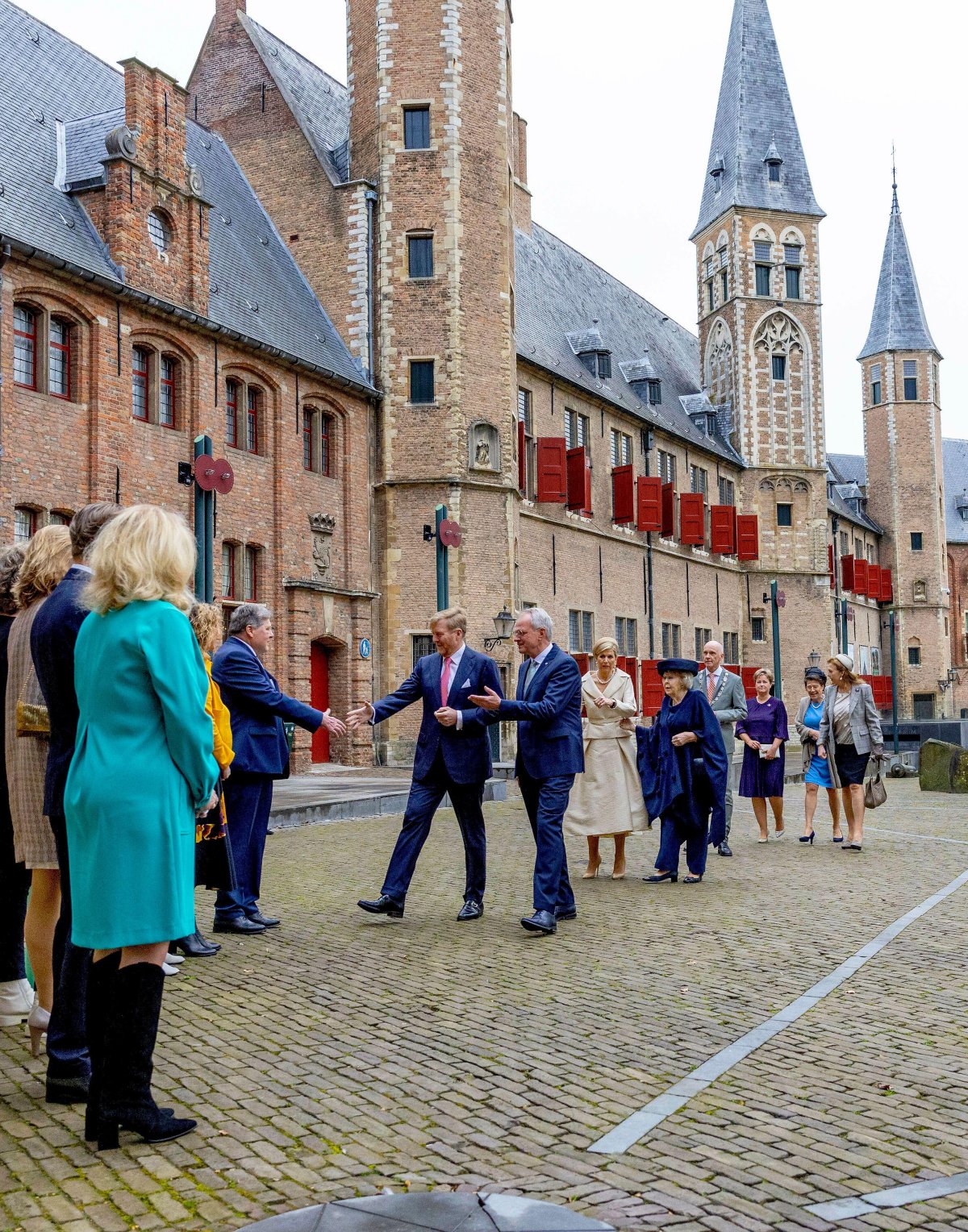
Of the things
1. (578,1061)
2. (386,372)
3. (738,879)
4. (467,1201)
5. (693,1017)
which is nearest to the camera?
(467,1201)

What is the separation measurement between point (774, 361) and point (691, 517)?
8.57 metres

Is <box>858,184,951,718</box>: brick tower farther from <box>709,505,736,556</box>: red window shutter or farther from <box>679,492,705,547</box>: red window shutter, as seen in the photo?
<box>679,492,705,547</box>: red window shutter

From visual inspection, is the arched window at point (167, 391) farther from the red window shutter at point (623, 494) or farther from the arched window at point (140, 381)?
the red window shutter at point (623, 494)

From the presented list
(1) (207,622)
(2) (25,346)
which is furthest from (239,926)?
(2) (25,346)

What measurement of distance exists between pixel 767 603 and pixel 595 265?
43.1ft

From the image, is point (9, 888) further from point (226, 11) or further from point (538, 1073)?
point (226, 11)

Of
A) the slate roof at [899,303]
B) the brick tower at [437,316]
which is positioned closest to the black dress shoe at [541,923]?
the brick tower at [437,316]

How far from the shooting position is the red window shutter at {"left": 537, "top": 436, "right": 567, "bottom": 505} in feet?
99.2

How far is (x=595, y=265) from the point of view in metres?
42.6

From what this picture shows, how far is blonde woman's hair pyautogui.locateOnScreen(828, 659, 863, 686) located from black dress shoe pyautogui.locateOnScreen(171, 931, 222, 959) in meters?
6.71

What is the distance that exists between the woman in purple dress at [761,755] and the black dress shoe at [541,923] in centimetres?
563

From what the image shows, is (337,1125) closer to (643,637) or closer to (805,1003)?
(805,1003)

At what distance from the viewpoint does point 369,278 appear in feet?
86.7

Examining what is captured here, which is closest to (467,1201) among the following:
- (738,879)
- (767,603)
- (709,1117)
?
(709,1117)
